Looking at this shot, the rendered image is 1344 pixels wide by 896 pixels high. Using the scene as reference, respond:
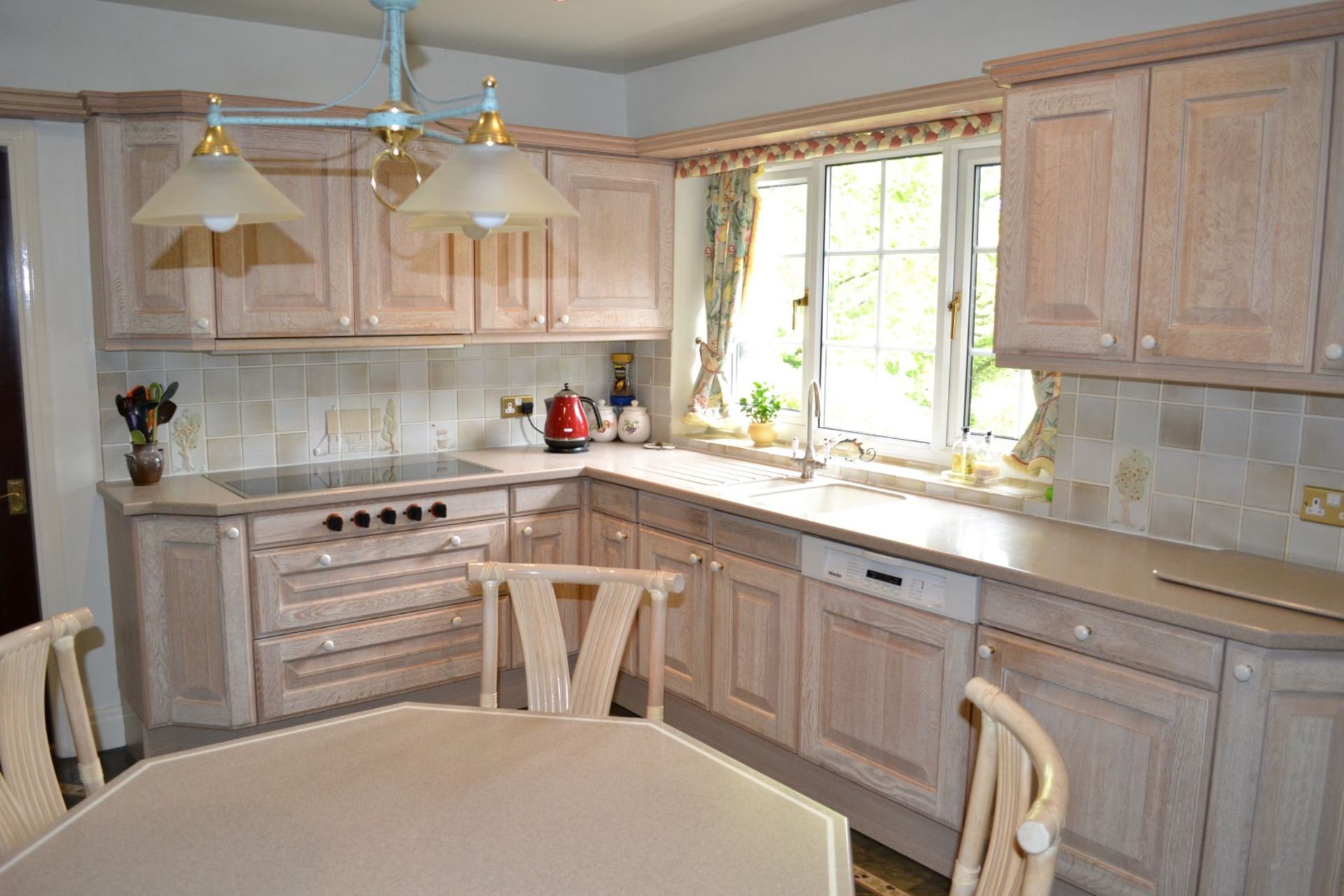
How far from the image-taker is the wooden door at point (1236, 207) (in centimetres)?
212

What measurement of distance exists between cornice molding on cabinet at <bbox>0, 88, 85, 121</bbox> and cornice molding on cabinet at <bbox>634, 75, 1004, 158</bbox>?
1.85m

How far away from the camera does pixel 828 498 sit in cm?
342

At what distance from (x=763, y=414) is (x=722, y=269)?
0.62 m

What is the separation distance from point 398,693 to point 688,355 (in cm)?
174

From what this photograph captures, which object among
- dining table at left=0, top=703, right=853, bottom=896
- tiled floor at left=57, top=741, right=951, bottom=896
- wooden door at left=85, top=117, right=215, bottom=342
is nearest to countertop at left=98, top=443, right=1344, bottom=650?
wooden door at left=85, top=117, right=215, bottom=342

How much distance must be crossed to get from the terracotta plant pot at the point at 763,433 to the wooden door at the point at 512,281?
2.90 ft

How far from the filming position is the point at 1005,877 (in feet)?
4.43

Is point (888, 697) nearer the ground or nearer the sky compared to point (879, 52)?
nearer the ground

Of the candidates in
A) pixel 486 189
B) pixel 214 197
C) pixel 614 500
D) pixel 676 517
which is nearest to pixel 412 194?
pixel 486 189

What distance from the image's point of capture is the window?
332 centimetres

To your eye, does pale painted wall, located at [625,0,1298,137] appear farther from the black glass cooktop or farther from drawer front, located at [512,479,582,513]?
the black glass cooktop

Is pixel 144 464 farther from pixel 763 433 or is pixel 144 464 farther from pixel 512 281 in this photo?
pixel 763 433

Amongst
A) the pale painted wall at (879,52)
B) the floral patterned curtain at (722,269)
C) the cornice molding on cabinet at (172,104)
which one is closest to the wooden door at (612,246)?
the floral patterned curtain at (722,269)

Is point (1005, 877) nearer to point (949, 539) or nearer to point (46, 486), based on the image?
point (949, 539)
